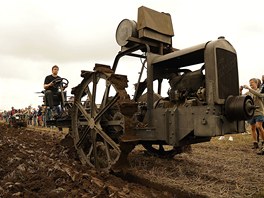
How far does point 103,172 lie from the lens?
5.24 m

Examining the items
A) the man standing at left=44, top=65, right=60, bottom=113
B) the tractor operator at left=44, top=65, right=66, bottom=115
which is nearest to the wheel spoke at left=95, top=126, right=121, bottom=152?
the tractor operator at left=44, top=65, right=66, bottom=115

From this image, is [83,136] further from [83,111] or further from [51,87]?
[51,87]

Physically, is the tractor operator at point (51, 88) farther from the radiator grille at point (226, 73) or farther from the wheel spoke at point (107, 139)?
the radiator grille at point (226, 73)

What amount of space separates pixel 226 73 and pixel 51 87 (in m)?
4.99

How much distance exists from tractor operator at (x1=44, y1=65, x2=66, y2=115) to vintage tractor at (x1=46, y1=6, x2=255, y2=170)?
1.44 m

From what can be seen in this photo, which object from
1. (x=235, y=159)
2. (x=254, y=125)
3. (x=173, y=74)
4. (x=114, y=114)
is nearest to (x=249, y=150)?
(x=254, y=125)

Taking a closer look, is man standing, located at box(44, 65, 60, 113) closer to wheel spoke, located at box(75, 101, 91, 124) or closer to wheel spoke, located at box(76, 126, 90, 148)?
wheel spoke, located at box(75, 101, 91, 124)

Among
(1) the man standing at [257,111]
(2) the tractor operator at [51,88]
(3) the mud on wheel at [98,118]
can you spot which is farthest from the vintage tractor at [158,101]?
(1) the man standing at [257,111]

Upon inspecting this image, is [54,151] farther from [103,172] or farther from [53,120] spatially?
[103,172]

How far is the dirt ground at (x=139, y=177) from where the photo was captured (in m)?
4.08

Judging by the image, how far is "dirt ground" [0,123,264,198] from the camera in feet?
13.4

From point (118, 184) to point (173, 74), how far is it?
2354mm

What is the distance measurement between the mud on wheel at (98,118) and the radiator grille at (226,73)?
58.4 inches

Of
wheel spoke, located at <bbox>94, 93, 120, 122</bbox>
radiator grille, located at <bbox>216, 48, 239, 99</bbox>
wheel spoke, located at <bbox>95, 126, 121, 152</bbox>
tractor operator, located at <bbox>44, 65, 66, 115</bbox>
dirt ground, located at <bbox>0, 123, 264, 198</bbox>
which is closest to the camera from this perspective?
dirt ground, located at <bbox>0, 123, 264, 198</bbox>
